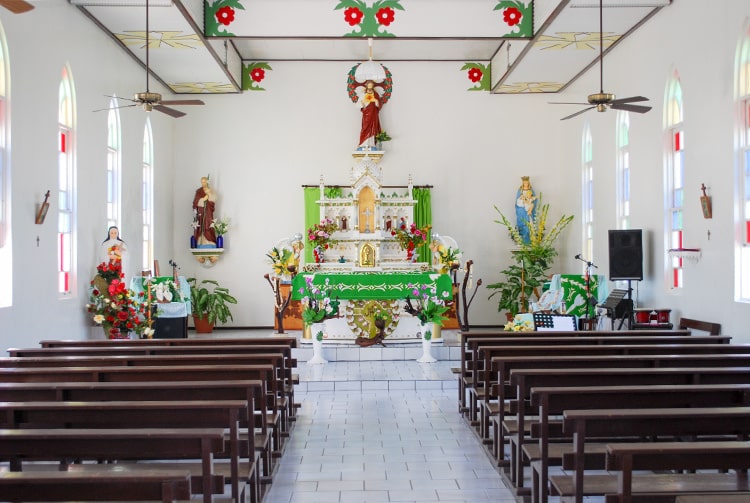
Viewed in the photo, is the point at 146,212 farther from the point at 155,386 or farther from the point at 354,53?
the point at 155,386

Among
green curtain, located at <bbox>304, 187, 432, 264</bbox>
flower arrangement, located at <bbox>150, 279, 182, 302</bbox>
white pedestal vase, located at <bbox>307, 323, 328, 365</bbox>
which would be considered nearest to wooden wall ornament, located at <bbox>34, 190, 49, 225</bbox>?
flower arrangement, located at <bbox>150, 279, 182, 302</bbox>

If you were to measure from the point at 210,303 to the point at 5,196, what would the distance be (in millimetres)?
6558

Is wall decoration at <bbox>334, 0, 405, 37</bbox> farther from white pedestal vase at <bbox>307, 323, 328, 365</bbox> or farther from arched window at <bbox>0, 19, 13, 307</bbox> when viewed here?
arched window at <bbox>0, 19, 13, 307</bbox>

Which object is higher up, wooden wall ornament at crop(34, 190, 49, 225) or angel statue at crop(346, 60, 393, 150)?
angel statue at crop(346, 60, 393, 150)

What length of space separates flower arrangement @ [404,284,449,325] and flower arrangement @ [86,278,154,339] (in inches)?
144

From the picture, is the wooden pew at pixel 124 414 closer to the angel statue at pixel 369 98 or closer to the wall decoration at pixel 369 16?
the wall decoration at pixel 369 16

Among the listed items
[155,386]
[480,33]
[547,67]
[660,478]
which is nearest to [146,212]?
[480,33]

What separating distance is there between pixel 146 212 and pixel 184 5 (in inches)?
173

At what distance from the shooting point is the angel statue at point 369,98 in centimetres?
1445

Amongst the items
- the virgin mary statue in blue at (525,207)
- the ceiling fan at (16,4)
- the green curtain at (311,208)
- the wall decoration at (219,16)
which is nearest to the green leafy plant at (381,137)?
the green curtain at (311,208)

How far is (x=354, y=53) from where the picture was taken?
14805 mm

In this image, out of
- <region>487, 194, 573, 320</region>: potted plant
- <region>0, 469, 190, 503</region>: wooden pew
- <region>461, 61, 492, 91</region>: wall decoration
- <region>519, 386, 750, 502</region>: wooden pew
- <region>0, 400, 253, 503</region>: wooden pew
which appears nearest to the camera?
<region>0, 469, 190, 503</region>: wooden pew

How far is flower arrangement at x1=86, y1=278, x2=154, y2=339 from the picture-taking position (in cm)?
998

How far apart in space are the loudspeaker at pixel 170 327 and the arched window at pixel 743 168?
7.93 m
